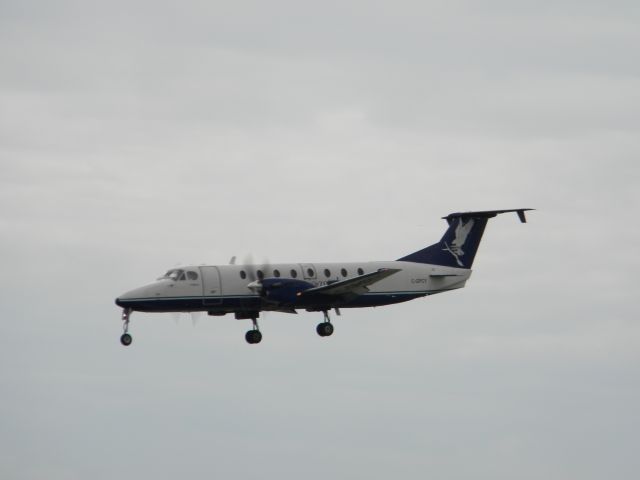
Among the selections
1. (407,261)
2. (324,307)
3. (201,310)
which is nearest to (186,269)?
(201,310)

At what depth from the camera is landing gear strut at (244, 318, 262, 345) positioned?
2116 inches

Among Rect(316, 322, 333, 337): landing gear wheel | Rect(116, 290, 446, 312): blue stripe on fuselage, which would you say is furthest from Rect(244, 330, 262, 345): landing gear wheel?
Rect(316, 322, 333, 337): landing gear wheel

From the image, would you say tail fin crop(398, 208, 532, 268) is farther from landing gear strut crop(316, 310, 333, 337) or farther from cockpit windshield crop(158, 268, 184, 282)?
cockpit windshield crop(158, 268, 184, 282)

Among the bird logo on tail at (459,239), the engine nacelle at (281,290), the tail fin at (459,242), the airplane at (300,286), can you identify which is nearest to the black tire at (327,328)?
the airplane at (300,286)

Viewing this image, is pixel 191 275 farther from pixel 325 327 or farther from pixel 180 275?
pixel 325 327

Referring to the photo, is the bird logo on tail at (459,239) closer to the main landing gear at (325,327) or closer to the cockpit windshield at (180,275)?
the main landing gear at (325,327)

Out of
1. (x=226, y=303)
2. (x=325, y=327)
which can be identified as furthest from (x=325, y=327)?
(x=226, y=303)

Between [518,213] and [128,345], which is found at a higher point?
[518,213]

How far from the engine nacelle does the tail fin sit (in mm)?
6968

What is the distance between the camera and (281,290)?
51.6m

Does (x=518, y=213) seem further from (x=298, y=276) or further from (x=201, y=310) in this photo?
(x=201, y=310)

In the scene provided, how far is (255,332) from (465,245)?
11.1 meters

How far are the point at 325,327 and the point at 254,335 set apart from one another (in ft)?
10.1

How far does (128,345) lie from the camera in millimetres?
49188
